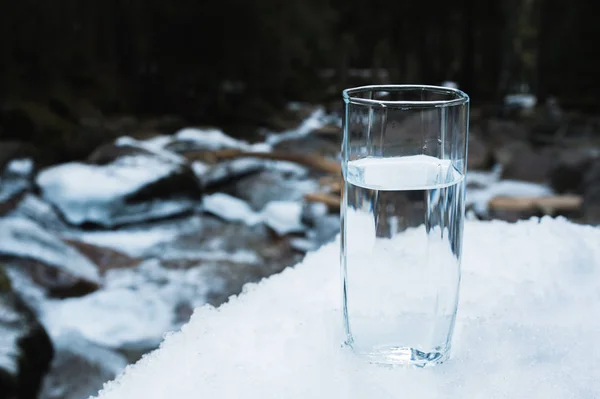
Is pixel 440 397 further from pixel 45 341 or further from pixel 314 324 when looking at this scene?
pixel 45 341

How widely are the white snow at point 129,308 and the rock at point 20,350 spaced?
1.23ft

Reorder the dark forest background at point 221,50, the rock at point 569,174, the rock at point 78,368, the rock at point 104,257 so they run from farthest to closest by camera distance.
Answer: the dark forest background at point 221,50 → the rock at point 569,174 → the rock at point 104,257 → the rock at point 78,368

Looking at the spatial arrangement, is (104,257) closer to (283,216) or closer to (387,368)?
(283,216)

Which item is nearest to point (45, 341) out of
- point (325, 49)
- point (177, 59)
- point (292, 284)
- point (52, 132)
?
point (292, 284)

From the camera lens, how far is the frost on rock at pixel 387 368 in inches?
22.2

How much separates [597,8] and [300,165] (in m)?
5.69

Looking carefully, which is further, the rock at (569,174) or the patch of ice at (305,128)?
the patch of ice at (305,128)

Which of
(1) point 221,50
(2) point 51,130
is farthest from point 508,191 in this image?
(1) point 221,50

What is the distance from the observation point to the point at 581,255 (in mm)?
835

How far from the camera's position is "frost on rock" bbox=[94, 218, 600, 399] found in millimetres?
565

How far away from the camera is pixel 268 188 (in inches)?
263

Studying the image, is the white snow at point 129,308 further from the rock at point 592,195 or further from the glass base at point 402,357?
the glass base at point 402,357

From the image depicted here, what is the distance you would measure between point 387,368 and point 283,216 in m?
5.20

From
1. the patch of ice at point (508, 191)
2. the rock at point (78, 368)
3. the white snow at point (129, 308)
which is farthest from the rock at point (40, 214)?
the patch of ice at point (508, 191)
